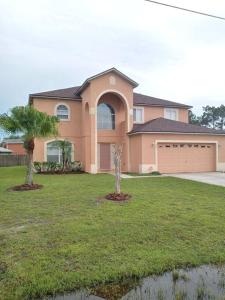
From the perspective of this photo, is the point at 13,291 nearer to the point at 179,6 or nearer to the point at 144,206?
the point at 144,206

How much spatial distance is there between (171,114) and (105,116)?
6.88 m

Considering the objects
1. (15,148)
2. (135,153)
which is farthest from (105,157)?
(15,148)

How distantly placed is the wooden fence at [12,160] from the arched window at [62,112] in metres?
15.8

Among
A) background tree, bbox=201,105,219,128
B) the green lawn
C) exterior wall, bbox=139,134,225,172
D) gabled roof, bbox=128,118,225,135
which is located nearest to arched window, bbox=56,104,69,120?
gabled roof, bbox=128,118,225,135

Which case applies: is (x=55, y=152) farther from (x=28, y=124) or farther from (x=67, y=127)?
(x=28, y=124)

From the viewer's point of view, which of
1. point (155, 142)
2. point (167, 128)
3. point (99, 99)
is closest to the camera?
point (155, 142)

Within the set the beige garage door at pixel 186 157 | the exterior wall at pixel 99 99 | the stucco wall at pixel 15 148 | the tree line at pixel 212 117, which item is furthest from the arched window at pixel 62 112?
the tree line at pixel 212 117

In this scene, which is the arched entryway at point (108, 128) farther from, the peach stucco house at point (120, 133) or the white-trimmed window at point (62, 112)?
the white-trimmed window at point (62, 112)

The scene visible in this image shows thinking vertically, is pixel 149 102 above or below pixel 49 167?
above

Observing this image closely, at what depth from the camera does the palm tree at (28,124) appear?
13.8m

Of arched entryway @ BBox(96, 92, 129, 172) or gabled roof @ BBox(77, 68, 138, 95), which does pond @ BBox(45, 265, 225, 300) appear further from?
arched entryway @ BBox(96, 92, 129, 172)

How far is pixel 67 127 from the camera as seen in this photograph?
79.3 ft

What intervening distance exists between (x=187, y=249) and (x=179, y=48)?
14.5m

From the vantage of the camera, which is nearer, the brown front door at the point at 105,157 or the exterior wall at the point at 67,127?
the exterior wall at the point at 67,127
